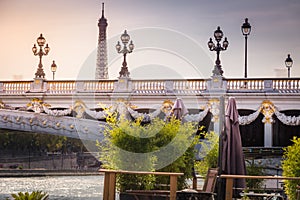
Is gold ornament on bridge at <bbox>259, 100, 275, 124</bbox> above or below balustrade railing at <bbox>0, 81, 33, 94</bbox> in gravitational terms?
below

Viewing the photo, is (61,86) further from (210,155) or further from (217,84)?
(210,155)

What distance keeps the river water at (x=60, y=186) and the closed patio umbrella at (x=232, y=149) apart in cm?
359

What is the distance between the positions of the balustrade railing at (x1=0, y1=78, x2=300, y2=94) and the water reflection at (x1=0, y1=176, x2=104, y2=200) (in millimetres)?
13089

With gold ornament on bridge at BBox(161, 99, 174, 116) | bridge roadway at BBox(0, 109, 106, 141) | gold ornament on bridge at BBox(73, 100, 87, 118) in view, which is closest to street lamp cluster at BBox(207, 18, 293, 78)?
gold ornament on bridge at BBox(161, 99, 174, 116)

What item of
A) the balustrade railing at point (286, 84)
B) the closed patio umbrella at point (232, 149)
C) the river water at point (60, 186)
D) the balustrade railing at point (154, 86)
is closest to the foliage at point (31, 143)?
the balustrade railing at point (154, 86)

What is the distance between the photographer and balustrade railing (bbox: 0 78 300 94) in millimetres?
36312

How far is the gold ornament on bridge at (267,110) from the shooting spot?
3625 cm

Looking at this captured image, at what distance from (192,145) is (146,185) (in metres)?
2.71

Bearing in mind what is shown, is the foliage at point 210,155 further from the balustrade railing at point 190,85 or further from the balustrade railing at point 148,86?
the balustrade railing at point 148,86

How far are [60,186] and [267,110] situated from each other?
1725 centimetres

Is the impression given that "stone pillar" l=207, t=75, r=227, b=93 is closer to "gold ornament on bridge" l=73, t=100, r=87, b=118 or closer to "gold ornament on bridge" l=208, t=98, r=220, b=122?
"gold ornament on bridge" l=208, t=98, r=220, b=122

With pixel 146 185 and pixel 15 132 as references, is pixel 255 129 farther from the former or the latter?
pixel 146 185

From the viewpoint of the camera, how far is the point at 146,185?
14039 millimetres

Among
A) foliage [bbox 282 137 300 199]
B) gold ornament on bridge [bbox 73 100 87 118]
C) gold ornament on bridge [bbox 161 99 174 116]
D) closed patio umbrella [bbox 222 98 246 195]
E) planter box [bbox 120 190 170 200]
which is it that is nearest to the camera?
planter box [bbox 120 190 170 200]
